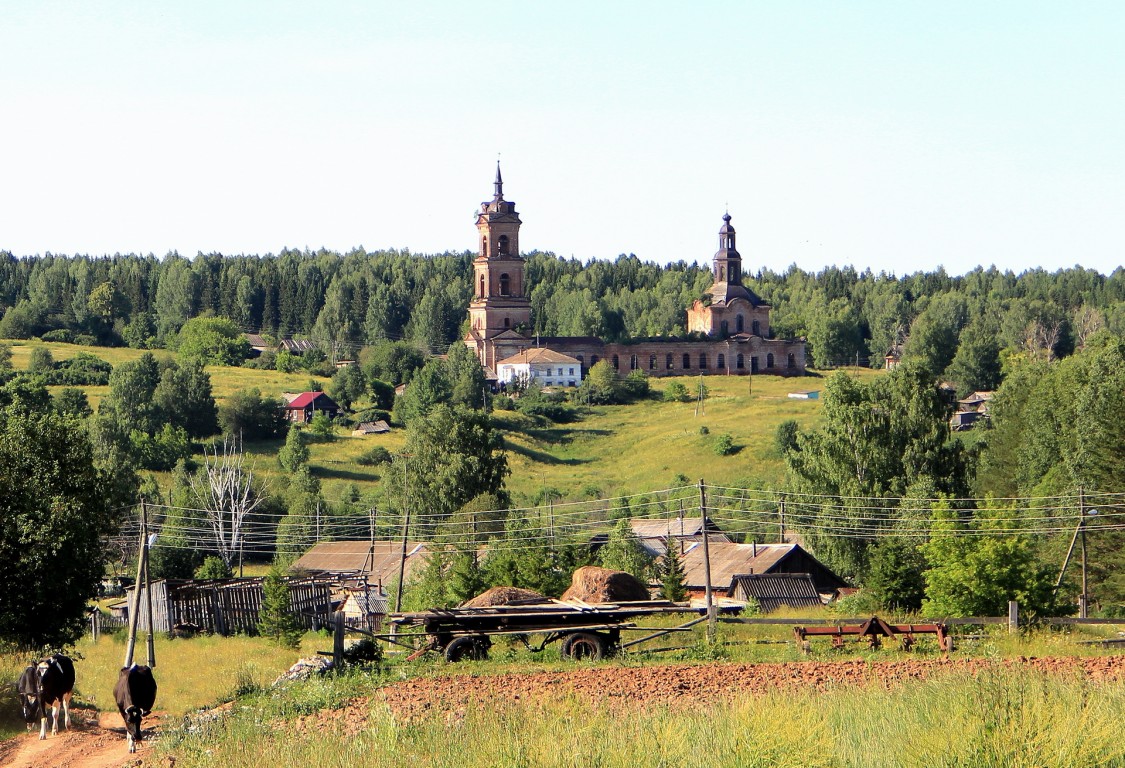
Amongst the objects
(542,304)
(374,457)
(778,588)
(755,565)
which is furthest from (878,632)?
(542,304)

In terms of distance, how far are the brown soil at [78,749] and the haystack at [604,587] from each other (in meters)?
12.6

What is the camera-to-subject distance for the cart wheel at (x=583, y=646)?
2080 cm

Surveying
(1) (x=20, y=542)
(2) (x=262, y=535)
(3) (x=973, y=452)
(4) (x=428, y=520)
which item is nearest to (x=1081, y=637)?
(1) (x=20, y=542)

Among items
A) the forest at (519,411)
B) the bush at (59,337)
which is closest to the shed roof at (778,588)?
the forest at (519,411)

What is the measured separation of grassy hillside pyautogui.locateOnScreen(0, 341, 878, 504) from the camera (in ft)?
255

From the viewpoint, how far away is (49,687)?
54.2 ft

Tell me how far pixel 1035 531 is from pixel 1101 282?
6304 inches

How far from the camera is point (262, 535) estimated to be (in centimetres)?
6619

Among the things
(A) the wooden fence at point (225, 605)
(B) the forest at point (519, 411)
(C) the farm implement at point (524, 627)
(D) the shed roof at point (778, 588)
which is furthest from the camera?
(D) the shed roof at point (778, 588)

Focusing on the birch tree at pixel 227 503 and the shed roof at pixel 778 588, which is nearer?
the shed roof at pixel 778 588

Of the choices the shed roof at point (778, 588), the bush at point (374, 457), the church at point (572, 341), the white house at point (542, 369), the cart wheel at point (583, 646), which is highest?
the church at point (572, 341)

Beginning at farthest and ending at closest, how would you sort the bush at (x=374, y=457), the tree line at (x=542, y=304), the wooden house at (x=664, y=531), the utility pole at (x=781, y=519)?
the tree line at (x=542, y=304) < the bush at (x=374, y=457) < the wooden house at (x=664, y=531) < the utility pole at (x=781, y=519)

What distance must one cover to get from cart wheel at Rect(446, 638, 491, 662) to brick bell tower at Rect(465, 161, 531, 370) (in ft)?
319

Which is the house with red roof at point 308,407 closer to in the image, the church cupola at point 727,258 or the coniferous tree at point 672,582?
the church cupola at point 727,258
